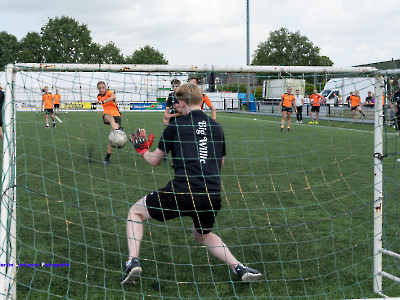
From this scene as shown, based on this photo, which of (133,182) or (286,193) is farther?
(133,182)

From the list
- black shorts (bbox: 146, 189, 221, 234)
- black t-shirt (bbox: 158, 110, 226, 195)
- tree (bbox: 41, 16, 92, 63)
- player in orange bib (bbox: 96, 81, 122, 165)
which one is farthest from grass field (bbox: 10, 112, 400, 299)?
tree (bbox: 41, 16, 92, 63)

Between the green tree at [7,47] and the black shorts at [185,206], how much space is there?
80318 mm

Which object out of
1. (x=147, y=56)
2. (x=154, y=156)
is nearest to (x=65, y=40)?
(x=147, y=56)

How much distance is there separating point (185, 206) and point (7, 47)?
82.7 meters

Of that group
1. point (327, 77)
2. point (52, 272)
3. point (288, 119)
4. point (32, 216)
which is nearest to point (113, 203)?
point (32, 216)

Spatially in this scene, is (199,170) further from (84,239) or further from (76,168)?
(76,168)

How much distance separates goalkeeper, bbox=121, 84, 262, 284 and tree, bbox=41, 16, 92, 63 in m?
75.1

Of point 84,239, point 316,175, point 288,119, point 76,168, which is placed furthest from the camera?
point 288,119

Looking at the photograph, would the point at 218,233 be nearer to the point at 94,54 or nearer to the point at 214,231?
the point at 214,231

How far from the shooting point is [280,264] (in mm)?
4027

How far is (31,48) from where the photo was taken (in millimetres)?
76625

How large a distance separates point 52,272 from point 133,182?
12.5ft

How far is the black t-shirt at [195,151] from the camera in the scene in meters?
3.33

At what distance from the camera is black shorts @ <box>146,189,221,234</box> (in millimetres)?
3305
